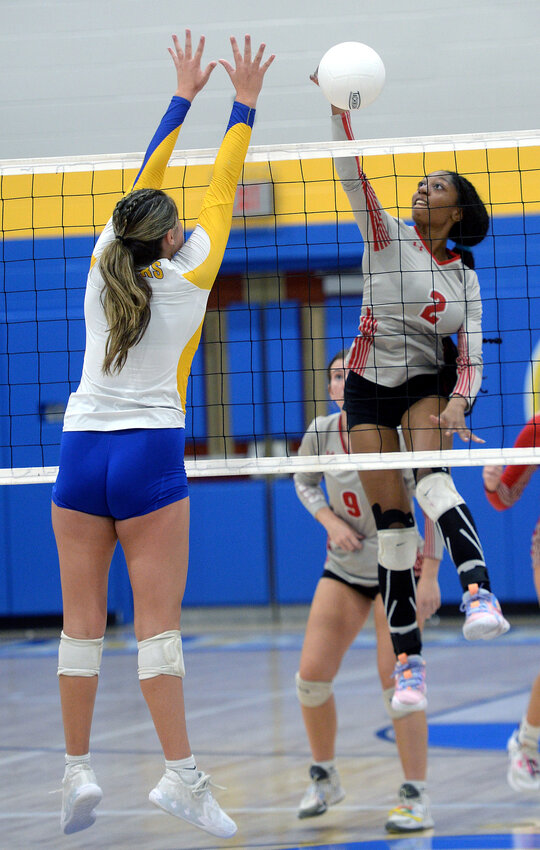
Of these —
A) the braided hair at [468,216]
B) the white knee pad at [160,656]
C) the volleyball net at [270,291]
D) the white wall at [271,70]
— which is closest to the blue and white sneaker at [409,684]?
the white knee pad at [160,656]

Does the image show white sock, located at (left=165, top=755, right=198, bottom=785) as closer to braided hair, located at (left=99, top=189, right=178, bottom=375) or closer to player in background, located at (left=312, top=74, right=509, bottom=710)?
player in background, located at (left=312, top=74, right=509, bottom=710)

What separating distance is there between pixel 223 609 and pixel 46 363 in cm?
262

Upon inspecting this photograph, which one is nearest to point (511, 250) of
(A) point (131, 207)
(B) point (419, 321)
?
(B) point (419, 321)

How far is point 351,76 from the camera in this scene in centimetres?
352

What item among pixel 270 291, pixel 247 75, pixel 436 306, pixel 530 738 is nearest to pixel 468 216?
pixel 436 306

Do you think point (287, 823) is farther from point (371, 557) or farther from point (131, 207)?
point (131, 207)

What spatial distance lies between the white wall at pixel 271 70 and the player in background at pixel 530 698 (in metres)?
4.50

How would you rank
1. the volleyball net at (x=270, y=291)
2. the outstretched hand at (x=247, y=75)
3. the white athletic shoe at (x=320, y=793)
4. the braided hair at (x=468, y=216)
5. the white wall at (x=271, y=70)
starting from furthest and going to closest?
1. the volleyball net at (x=270, y=291)
2. the white wall at (x=271, y=70)
3. the white athletic shoe at (x=320, y=793)
4. the braided hair at (x=468, y=216)
5. the outstretched hand at (x=247, y=75)

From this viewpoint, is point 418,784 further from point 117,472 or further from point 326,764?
point 117,472

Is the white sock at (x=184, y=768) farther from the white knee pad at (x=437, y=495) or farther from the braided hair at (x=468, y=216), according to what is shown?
the braided hair at (x=468, y=216)

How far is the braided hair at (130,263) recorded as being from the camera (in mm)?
3051

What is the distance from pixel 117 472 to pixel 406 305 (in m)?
1.36

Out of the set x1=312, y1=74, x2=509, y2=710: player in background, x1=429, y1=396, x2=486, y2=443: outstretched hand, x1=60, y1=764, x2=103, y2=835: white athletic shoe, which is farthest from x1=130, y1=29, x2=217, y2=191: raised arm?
x1=60, y1=764, x2=103, y2=835: white athletic shoe

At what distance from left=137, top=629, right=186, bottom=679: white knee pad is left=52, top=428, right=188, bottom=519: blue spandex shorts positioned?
0.38 metres
